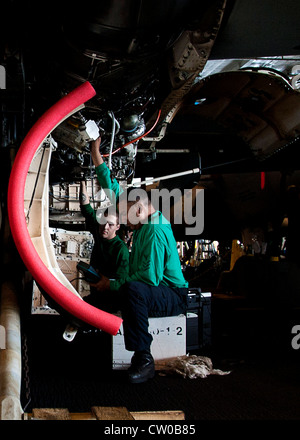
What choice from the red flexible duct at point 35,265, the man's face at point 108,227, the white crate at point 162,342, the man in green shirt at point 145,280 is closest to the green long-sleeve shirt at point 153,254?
the man in green shirt at point 145,280

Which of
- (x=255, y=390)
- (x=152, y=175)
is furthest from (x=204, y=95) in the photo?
(x=152, y=175)

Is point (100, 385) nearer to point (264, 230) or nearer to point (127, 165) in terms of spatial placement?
point (127, 165)

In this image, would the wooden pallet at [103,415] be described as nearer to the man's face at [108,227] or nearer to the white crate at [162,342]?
the white crate at [162,342]

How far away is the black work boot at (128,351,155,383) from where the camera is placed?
3.13 m

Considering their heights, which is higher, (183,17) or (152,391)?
(183,17)

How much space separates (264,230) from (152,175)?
13.6ft

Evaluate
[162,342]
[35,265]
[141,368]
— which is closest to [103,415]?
[35,265]

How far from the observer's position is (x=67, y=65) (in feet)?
8.37

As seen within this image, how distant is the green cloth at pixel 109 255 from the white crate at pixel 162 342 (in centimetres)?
76

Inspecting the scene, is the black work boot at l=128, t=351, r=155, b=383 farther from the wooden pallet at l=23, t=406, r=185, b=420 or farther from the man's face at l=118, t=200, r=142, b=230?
the wooden pallet at l=23, t=406, r=185, b=420

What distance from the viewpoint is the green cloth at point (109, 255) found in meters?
4.47

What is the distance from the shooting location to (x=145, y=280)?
3473 mm

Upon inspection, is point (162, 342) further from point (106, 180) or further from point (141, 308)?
point (106, 180)

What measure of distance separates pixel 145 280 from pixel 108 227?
133 cm
